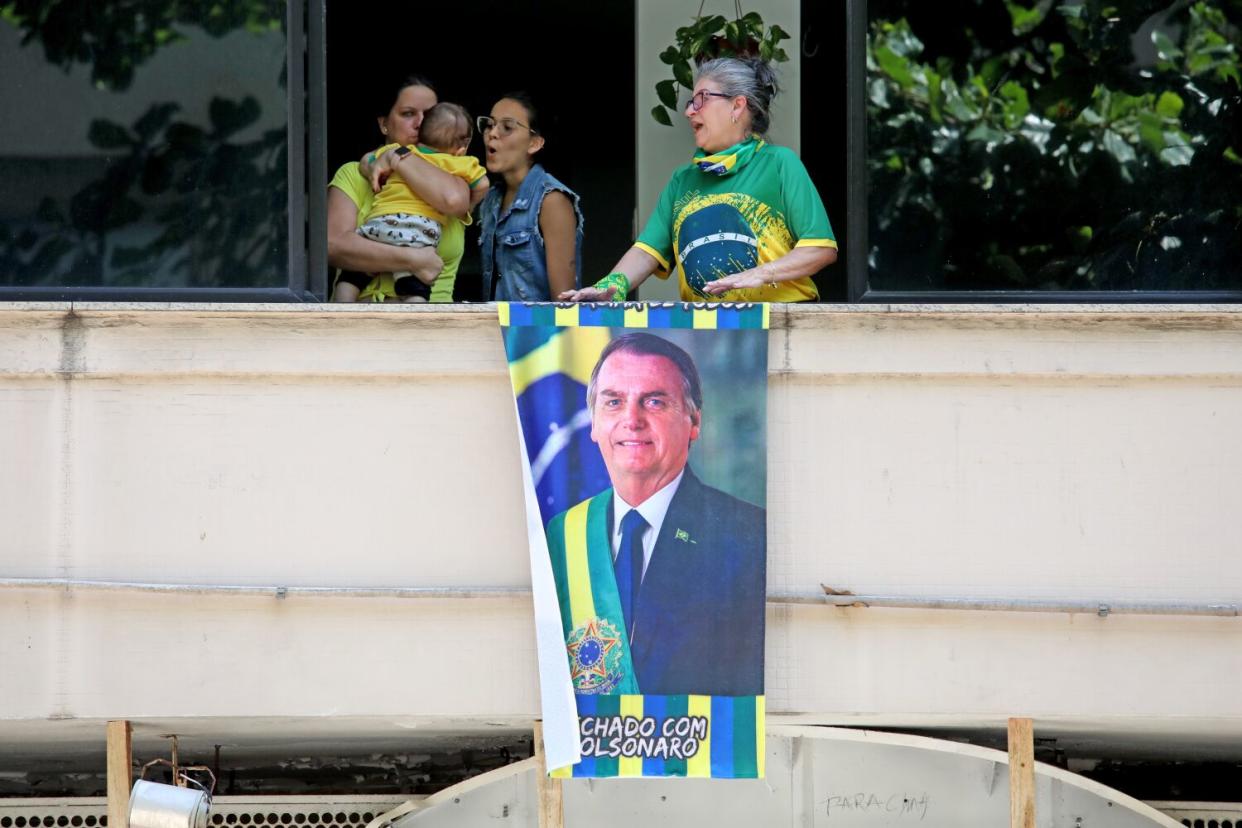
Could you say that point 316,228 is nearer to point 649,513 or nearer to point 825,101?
point 649,513

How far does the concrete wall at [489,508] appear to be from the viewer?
251 inches

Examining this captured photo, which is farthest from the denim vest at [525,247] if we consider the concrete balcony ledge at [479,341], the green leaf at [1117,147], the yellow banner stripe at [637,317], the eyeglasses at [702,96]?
the green leaf at [1117,147]

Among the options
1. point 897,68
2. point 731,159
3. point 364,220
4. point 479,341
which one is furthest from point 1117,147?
point 364,220

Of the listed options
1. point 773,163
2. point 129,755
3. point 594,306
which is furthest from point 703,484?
point 129,755

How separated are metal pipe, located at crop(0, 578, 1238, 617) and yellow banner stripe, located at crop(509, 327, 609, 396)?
2.26 feet

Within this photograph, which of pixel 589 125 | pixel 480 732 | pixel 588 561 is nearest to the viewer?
pixel 588 561

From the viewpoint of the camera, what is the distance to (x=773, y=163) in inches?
261

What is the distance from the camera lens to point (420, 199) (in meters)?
7.08

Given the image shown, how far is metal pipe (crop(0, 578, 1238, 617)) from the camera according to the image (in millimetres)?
6320

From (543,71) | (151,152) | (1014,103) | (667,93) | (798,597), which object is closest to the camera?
(798,597)

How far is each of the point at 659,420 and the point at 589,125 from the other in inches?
137

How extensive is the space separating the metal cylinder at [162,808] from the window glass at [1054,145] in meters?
2.83

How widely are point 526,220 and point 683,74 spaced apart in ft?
4.14

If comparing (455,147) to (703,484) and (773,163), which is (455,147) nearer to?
(773,163)
